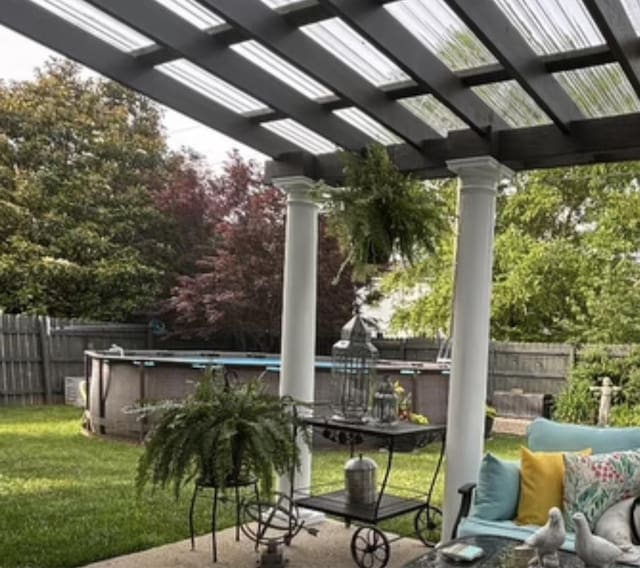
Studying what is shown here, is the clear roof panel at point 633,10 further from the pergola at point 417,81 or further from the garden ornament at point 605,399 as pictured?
the garden ornament at point 605,399

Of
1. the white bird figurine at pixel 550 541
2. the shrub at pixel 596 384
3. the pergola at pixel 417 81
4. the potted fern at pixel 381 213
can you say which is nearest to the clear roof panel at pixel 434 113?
the pergola at pixel 417 81

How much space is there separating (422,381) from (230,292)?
3.47 metres

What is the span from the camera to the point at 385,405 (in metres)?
3.62

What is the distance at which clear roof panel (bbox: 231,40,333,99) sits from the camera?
3.15m

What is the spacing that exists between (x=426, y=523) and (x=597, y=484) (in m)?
1.53

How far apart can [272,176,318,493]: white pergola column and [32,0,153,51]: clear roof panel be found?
134 centimetres

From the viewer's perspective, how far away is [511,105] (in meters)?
3.37

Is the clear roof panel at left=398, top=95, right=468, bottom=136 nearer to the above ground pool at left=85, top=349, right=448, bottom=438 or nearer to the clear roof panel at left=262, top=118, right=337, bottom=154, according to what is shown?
the clear roof panel at left=262, top=118, right=337, bottom=154

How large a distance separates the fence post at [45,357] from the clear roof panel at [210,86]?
6.83 metres

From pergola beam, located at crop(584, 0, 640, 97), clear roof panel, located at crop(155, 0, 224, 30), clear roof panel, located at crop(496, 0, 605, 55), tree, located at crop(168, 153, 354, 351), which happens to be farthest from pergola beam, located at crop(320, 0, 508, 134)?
tree, located at crop(168, 153, 354, 351)

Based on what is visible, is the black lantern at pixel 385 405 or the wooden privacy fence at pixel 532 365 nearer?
the black lantern at pixel 385 405

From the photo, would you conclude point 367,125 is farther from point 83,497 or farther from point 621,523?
point 83,497

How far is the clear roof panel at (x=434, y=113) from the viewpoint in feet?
11.4

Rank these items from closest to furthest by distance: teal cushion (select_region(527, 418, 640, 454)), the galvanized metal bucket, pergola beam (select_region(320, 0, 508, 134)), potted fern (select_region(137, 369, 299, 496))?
pergola beam (select_region(320, 0, 508, 134)) < teal cushion (select_region(527, 418, 640, 454)) < potted fern (select_region(137, 369, 299, 496)) < the galvanized metal bucket
